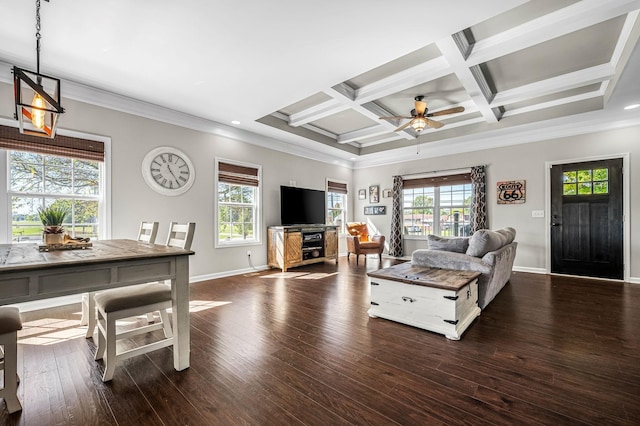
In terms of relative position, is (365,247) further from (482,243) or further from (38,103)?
(38,103)

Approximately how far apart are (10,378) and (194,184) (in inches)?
130

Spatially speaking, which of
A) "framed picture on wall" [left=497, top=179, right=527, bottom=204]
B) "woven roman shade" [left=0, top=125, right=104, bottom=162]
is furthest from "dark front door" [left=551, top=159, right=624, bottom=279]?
"woven roman shade" [left=0, top=125, right=104, bottom=162]

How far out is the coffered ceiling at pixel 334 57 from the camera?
7.54 feet

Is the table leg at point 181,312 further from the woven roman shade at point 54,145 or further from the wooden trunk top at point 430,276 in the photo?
the woven roman shade at point 54,145

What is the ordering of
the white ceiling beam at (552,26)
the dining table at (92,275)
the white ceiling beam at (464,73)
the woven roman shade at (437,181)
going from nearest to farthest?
the dining table at (92,275) → the white ceiling beam at (552,26) → the white ceiling beam at (464,73) → the woven roman shade at (437,181)

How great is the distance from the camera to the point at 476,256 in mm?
3123

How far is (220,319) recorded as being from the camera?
9.41 ft

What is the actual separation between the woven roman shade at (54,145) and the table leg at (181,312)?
270cm

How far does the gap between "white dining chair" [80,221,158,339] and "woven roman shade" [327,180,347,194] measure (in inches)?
187

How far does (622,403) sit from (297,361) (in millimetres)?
1930

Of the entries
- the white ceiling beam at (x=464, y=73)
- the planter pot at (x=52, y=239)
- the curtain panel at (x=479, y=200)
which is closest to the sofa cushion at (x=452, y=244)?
the white ceiling beam at (x=464, y=73)

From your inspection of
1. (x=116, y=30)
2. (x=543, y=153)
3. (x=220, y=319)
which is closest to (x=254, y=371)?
(x=220, y=319)

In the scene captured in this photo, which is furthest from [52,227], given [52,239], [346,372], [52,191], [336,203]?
[336,203]

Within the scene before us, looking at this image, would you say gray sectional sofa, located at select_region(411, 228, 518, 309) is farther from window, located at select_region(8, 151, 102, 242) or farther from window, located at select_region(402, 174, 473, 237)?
window, located at select_region(8, 151, 102, 242)
